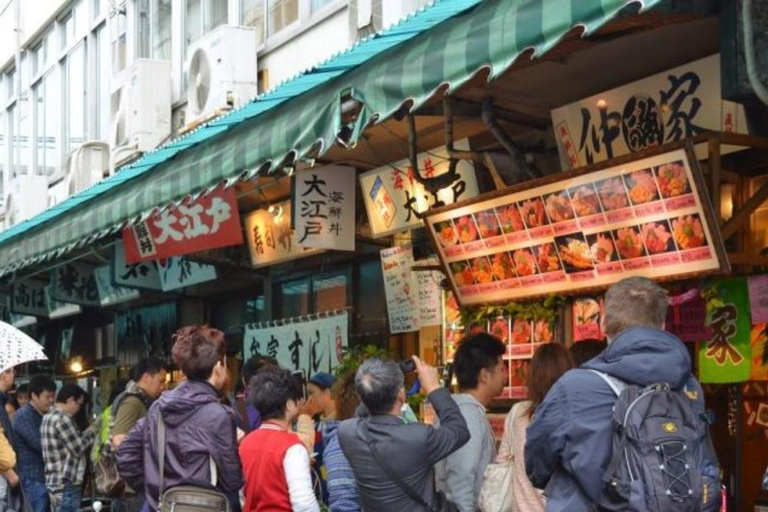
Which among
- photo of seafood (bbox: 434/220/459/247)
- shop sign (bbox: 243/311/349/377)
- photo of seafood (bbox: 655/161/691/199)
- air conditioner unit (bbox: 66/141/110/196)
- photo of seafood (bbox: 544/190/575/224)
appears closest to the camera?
photo of seafood (bbox: 655/161/691/199)

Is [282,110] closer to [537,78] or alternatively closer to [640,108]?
[537,78]

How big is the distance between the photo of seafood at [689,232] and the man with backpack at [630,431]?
245cm

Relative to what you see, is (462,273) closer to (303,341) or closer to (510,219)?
(510,219)

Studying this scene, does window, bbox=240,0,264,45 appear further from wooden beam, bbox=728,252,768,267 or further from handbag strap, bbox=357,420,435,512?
handbag strap, bbox=357,420,435,512

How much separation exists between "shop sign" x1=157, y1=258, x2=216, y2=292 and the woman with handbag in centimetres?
859

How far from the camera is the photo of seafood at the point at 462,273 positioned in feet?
33.0

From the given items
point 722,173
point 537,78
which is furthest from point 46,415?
point 722,173

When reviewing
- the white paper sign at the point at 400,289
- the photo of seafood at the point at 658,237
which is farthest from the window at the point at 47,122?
the photo of seafood at the point at 658,237

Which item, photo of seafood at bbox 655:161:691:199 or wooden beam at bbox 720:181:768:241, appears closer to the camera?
photo of seafood at bbox 655:161:691:199

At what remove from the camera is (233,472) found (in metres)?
7.38

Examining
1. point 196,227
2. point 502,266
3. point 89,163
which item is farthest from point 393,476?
point 89,163

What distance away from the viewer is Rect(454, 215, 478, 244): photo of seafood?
975 centimetres

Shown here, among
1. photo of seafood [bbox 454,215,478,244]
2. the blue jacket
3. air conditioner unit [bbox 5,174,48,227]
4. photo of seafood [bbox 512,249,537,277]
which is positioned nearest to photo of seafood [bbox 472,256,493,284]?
photo of seafood [bbox 454,215,478,244]

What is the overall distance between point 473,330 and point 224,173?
8.07 feet
